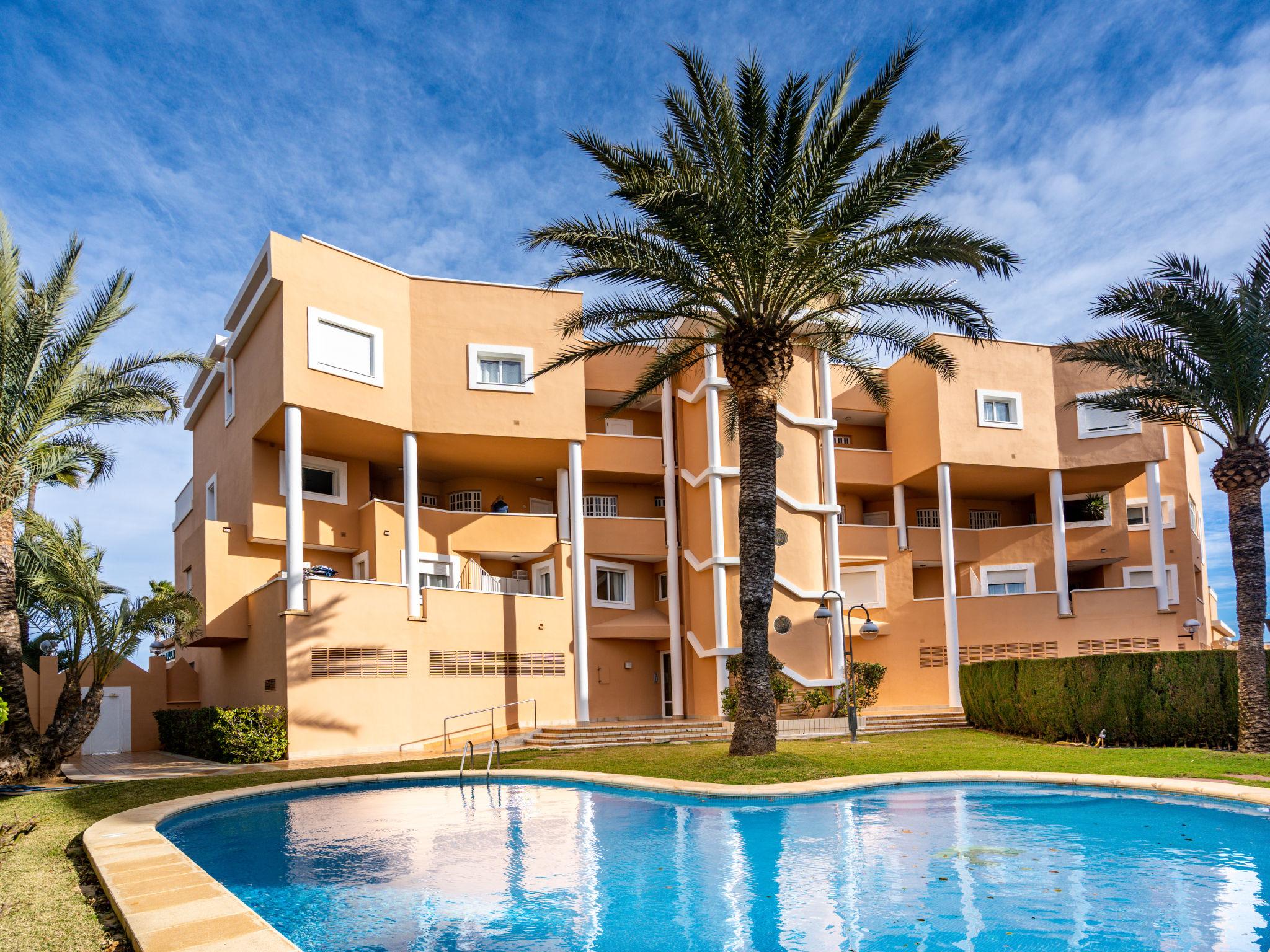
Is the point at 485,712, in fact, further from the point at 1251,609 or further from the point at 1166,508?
the point at 1166,508

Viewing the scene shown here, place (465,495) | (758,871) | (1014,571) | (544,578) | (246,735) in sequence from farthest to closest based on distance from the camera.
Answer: (1014,571)
(465,495)
(544,578)
(246,735)
(758,871)

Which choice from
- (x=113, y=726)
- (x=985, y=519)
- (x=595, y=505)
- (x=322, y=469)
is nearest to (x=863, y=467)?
(x=985, y=519)

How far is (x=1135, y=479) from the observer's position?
38938 millimetres

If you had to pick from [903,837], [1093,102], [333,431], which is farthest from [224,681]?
[1093,102]

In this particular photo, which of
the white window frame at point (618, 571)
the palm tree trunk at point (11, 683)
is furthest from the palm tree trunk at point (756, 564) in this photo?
the white window frame at point (618, 571)

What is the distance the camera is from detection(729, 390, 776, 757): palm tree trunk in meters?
17.2

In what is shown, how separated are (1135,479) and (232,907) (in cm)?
3904

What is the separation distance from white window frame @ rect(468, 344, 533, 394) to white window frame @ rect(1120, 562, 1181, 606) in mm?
23556

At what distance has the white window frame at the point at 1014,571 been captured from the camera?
36844mm

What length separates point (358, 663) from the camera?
24375 millimetres

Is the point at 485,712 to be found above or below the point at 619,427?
below

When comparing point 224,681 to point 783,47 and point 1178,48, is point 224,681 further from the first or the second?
point 1178,48

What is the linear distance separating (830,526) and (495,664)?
11.1 metres

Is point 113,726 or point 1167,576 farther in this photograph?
point 1167,576
